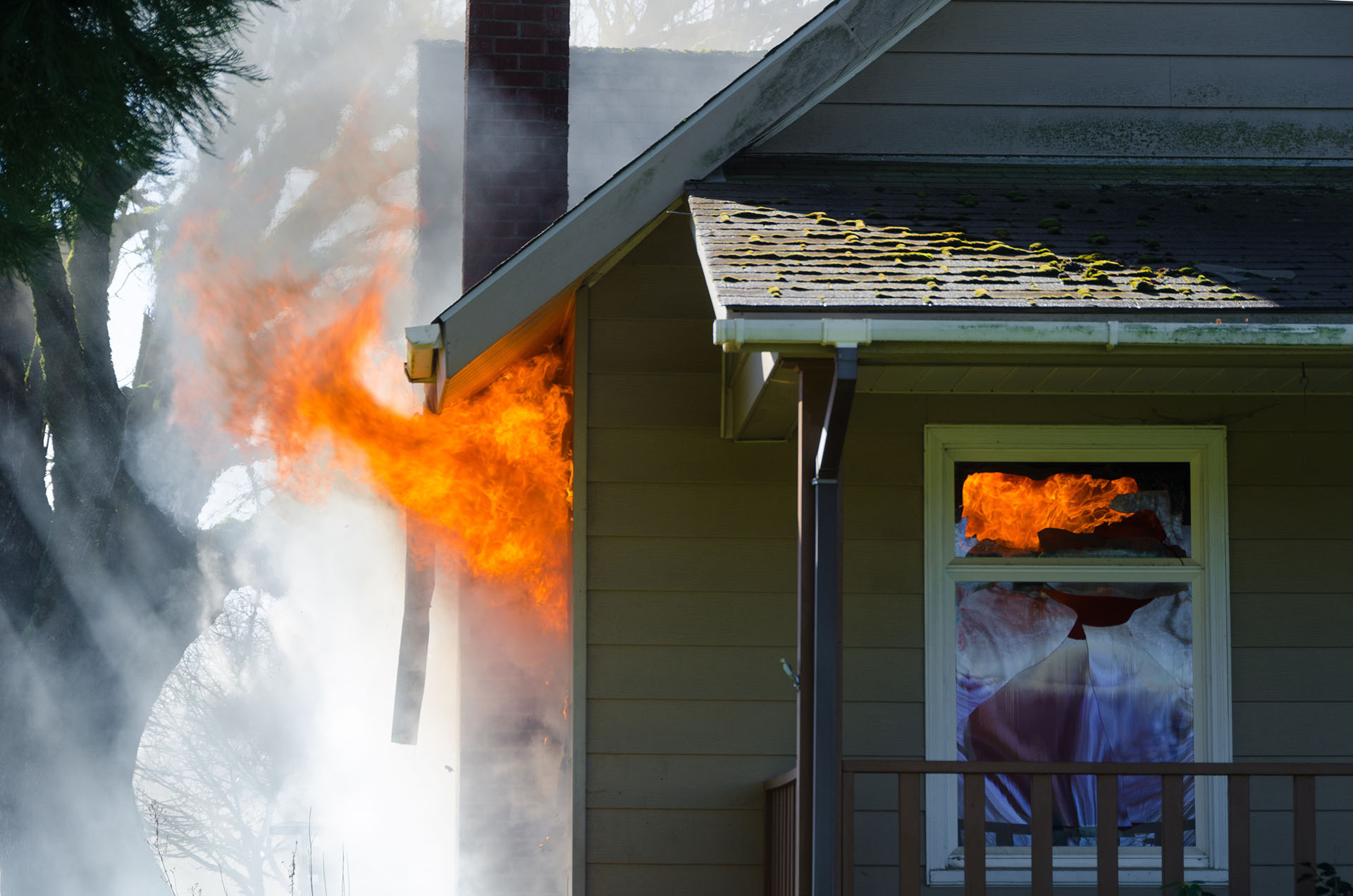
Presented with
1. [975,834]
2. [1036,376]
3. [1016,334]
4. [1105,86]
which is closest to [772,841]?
[975,834]

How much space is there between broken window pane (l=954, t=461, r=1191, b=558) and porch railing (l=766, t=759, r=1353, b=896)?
4.45 feet

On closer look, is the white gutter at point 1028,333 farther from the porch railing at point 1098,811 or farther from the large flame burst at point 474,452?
the large flame burst at point 474,452

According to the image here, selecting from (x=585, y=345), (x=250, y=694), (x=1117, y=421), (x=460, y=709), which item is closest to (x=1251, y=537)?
(x=1117, y=421)

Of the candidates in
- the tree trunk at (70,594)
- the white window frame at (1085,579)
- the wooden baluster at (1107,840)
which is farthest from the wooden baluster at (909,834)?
the tree trunk at (70,594)

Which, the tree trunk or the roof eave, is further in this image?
the tree trunk

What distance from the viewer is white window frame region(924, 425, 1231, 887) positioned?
5234mm

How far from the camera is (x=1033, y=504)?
17.8 ft

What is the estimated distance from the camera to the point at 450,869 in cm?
1414

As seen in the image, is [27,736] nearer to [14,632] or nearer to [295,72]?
[14,632]

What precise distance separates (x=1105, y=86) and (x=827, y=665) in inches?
141

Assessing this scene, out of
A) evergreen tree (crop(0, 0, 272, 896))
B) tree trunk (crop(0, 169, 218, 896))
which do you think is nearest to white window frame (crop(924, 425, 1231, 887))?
evergreen tree (crop(0, 0, 272, 896))

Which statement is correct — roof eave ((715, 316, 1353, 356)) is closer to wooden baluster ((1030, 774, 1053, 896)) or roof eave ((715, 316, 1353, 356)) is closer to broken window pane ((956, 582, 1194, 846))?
wooden baluster ((1030, 774, 1053, 896))

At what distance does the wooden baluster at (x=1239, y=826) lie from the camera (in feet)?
14.0

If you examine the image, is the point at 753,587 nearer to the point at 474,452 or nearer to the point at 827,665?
the point at 827,665
